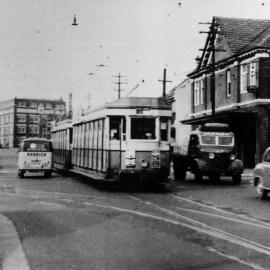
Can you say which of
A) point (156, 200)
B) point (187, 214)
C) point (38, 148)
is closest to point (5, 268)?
point (187, 214)

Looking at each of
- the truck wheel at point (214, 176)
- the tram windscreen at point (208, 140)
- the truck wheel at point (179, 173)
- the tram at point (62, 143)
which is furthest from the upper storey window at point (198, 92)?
the tram windscreen at point (208, 140)

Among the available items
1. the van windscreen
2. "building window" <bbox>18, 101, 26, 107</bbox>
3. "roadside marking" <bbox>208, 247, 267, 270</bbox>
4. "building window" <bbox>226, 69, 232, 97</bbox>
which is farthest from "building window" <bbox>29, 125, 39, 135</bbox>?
"roadside marking" <bbox>208, 247, 267, 270</bbox>

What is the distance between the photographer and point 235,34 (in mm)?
38844

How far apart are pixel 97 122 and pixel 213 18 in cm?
2305

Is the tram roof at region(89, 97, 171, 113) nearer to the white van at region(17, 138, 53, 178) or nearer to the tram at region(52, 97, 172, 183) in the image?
the tram at region(52, 97, 172, 183)

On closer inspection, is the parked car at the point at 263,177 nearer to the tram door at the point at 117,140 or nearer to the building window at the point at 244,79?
the tram door at the point at 117,140

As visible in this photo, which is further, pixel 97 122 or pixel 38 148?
pixel 38 148

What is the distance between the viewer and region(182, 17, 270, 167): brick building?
33.0m

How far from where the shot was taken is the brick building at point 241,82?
33.0 metres

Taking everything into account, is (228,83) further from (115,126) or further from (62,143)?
(115,126)

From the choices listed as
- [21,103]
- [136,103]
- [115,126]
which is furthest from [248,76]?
[21,103]

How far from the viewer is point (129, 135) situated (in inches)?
710

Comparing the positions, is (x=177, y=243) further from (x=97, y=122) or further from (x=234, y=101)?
(x=234, y=101)

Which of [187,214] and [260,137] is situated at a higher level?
[260,137]
